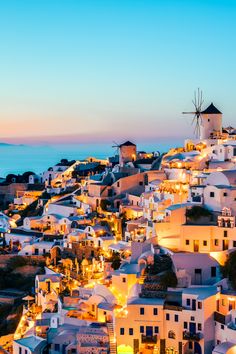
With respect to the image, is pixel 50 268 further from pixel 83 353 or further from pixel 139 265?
pixel 83 353

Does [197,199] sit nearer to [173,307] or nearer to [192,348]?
[173,307]

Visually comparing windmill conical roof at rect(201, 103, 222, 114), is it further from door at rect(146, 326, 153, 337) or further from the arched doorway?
the arched doorway

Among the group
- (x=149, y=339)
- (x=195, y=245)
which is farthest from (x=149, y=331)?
(x=195, y=245)

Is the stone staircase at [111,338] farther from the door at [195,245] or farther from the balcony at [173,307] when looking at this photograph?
the door at [195,245]

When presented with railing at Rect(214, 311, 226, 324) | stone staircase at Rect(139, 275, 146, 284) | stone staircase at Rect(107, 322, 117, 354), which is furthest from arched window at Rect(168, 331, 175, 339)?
stone staircase at Rect(139, 275, 146, 284)

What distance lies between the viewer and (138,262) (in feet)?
77.6

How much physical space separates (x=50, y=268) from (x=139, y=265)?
7.08 m

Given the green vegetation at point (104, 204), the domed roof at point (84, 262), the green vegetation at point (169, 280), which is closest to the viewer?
the green vegetation at point (169, 280)

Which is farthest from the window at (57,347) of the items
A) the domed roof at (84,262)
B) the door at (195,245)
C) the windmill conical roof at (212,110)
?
the windmill conical roof at (212,110)

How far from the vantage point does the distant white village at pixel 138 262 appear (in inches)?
803

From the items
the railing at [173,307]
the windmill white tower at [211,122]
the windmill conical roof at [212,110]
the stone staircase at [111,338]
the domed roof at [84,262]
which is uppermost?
the windmill conical roof at [212,110]

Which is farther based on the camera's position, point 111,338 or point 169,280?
point 169,280

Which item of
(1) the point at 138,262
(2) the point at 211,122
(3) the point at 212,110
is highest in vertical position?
(3) the point at 212,110

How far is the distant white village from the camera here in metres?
20.4
